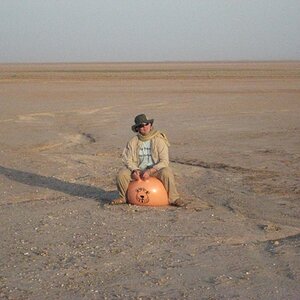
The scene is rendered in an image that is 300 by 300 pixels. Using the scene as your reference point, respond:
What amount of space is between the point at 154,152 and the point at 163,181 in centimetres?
44

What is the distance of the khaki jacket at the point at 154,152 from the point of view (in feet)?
30.7

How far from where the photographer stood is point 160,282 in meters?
6.05

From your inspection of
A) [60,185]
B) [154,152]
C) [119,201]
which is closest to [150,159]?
[154,152]

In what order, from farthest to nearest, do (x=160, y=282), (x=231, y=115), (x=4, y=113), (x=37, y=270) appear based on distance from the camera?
(x=4, y=113) → (x=231, y=115) → (x=37, y=270) → (x=160, y=282)

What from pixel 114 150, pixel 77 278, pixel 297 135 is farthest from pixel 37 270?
pixel 297 135

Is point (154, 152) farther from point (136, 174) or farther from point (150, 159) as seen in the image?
point (136, 174)

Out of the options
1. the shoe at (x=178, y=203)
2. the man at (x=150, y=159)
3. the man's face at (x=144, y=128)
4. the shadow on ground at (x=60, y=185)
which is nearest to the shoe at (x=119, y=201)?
the man at (x=150, y=159)

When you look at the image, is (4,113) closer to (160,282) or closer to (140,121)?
(140,121)

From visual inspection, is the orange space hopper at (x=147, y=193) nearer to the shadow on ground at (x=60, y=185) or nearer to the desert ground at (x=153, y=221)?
the desert ground at (x=153, y=221)

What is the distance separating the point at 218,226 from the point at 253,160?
573 centimetres

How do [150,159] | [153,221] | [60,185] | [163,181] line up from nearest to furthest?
[153,221] → [163,181] → [150,159] → [60,185]

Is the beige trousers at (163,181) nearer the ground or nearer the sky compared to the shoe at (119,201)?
nearer the sky

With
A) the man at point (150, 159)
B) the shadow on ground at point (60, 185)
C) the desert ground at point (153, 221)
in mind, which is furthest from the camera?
the shadow on ground at point (60, 185)

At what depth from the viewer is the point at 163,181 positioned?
9.34m
